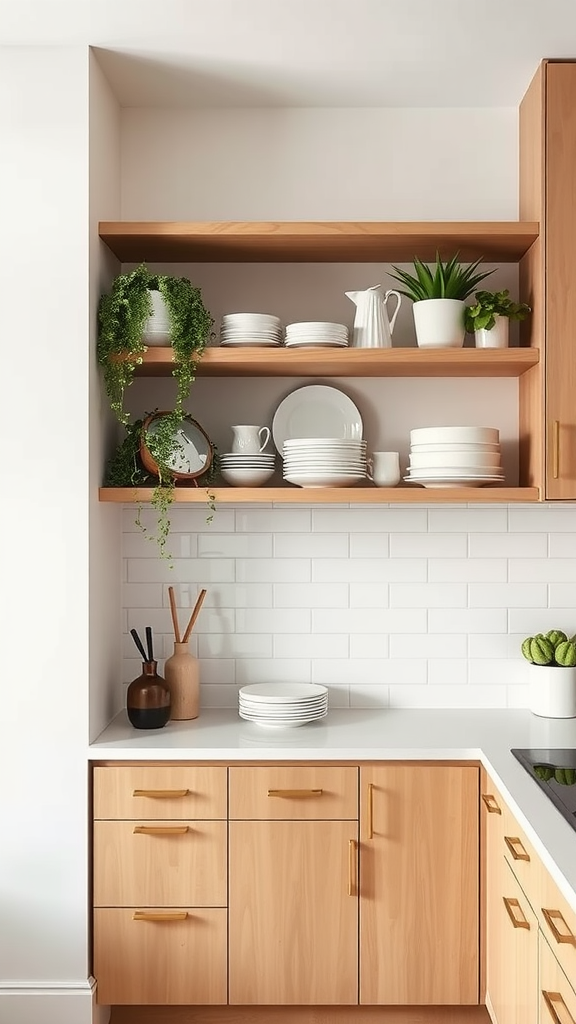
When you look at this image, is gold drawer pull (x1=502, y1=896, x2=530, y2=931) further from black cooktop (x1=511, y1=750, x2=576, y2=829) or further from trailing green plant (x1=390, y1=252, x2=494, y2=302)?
trailing green plant (x1=390, y1=252, x2=494, y2=302)

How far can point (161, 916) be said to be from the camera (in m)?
2.62

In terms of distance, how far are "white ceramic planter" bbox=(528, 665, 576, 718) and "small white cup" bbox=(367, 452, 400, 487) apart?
72 cm

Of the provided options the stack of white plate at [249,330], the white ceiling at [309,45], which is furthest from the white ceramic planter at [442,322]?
the white ceiling at [309,45]

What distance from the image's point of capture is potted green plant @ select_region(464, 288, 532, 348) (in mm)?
2805

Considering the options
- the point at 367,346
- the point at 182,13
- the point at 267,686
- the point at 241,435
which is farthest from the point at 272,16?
the point at 267,686

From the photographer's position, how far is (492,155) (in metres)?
3.08

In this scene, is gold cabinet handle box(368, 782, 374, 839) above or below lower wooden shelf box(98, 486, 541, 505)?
below

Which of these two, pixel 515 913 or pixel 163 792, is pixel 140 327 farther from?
pixel 515 913

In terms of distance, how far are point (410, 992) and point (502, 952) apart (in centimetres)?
39

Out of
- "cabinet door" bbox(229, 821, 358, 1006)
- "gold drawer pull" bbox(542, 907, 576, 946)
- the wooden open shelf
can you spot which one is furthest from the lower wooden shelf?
"gold drawer pull" bbox(542, 907, 576, 946)

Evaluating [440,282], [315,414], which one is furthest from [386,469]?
[440,282]

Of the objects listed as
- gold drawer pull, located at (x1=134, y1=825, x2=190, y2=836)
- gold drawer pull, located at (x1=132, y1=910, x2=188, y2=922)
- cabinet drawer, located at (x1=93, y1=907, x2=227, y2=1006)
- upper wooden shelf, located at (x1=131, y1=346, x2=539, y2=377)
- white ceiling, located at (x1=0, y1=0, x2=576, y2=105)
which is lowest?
cabinet drawer, located at (x1=93, y1=907, x2=227, y2=1006)

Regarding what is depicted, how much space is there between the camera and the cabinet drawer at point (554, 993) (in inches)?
68.0

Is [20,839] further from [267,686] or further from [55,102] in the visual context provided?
[55,102]
